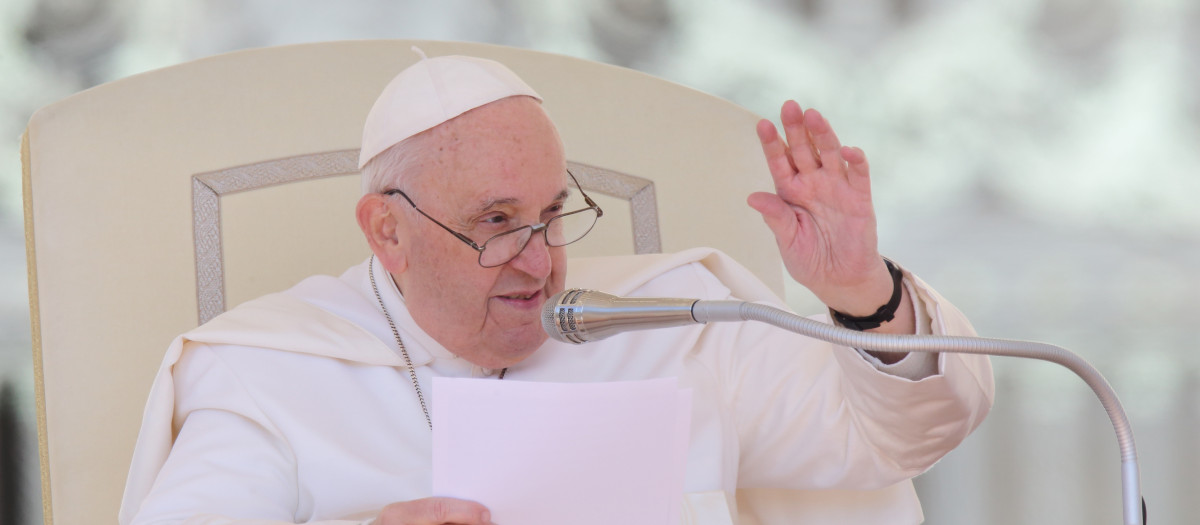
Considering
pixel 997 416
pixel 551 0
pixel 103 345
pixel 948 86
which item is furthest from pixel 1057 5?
pixel 103 345

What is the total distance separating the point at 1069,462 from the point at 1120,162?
3.71 ft

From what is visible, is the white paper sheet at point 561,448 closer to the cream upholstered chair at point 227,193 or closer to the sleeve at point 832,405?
the sleeve at point 832,405

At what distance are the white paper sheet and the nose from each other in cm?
59

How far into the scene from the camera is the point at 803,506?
257 cm

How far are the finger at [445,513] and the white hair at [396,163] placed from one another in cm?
92

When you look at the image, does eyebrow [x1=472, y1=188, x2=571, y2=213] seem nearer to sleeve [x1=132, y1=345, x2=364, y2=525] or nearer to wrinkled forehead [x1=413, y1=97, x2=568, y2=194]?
wrinkled forehead [x1=413, y1=97, x2=568, y2=194]

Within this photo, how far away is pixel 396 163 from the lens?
2521 millimetres

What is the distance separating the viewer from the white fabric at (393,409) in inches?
88.7

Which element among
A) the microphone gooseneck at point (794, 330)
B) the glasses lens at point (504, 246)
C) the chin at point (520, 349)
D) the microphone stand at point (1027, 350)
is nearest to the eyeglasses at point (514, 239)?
the glasses lens at point (504, 246)

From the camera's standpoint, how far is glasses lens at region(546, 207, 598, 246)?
2.41 m

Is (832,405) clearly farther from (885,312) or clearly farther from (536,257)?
(536,257)

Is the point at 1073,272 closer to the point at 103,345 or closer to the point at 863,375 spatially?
the point at 863,375

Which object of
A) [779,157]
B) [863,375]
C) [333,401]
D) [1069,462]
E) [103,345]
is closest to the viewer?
[779,157]

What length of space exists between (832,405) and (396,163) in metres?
1.06
